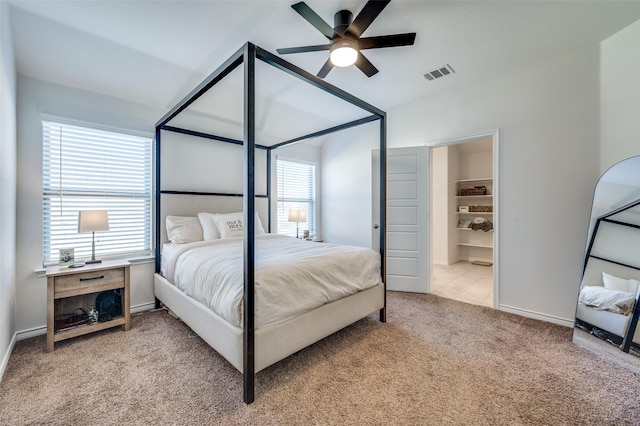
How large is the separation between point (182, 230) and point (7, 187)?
1.40 m

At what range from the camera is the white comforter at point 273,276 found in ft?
5.63

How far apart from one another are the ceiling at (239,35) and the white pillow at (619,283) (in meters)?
2.20

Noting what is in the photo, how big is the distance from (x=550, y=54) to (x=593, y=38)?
12.1 inches

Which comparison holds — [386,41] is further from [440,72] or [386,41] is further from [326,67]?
[440,72]

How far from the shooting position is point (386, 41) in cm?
202

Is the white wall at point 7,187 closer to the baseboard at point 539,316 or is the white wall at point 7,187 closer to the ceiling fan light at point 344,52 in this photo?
the ceiling fan light at point 344,52

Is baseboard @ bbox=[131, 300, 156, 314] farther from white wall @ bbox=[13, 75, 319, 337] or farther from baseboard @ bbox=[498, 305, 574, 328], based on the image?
baseboard @ bbox=[498, 305, 574, 328]

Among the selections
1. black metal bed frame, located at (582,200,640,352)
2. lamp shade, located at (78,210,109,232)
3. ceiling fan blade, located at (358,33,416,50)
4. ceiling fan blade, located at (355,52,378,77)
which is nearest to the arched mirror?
black metal bed frame, located at (582,200,640,352)

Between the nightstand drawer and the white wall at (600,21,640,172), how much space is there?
188 inches

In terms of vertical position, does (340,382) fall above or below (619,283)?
below

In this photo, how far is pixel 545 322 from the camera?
8.86ft

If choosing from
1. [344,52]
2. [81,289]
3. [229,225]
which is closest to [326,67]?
[344,52]

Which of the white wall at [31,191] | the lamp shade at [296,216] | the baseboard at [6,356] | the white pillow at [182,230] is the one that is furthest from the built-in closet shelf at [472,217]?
the baseboard at [6,356]

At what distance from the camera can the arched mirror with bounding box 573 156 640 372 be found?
200 centimetres
